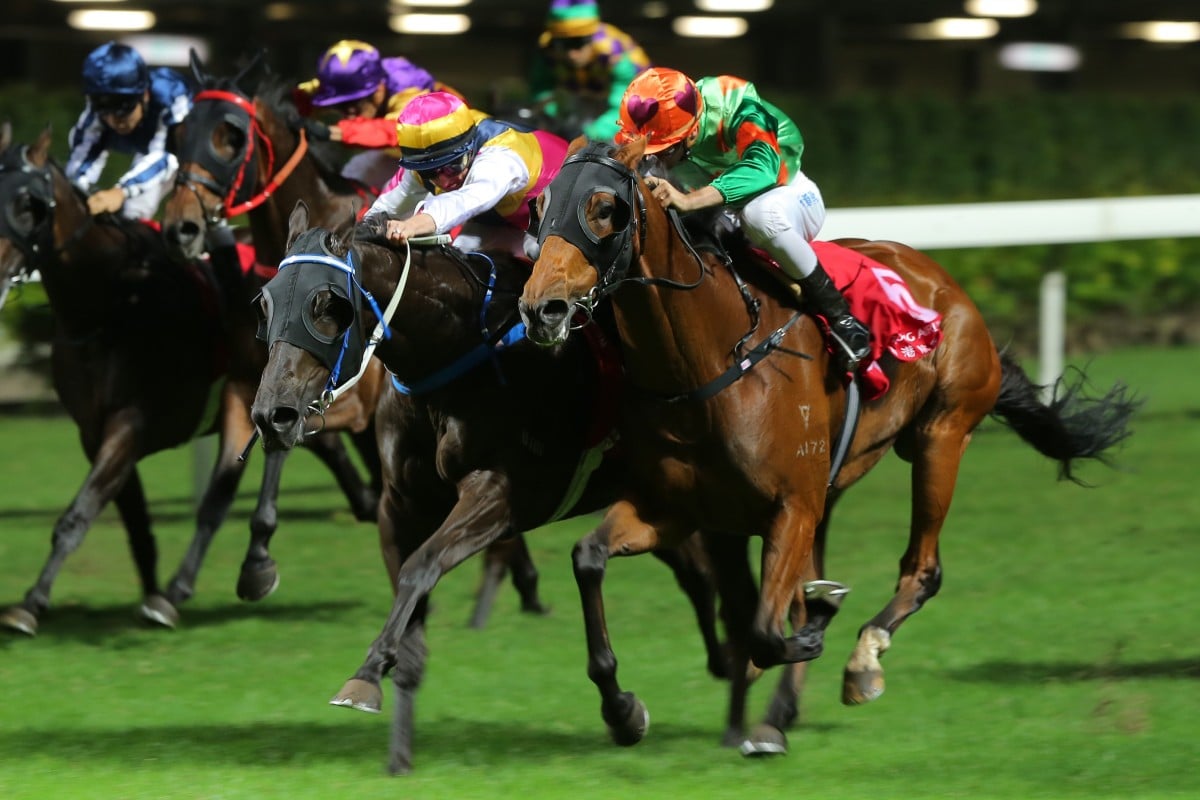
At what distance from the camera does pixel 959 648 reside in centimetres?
589

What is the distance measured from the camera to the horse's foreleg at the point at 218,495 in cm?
634

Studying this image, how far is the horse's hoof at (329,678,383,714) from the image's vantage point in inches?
167

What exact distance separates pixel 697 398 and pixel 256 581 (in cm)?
214

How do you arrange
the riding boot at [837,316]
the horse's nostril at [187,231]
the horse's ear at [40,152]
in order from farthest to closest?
1. the horse's ear at [40,152]
2. the horse's nostril at [187,231]
3. the riding boot at [837,316]

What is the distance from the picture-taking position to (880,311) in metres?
5.13

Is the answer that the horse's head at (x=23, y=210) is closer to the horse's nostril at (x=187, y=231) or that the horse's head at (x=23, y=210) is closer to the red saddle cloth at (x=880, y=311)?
the horse's nostril at (x=187, y=231)

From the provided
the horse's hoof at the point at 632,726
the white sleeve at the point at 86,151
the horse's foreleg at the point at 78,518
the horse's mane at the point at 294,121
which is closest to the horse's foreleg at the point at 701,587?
the horse's hoof at the point at 632,726

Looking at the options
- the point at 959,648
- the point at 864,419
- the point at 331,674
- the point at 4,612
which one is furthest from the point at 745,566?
the point at 4,612

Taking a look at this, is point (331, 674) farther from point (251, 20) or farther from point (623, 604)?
point (251, 20)

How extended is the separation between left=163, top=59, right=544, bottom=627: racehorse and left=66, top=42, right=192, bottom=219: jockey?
0.83ft

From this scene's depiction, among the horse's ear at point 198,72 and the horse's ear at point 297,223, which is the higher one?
the horse's ear at point 297,223

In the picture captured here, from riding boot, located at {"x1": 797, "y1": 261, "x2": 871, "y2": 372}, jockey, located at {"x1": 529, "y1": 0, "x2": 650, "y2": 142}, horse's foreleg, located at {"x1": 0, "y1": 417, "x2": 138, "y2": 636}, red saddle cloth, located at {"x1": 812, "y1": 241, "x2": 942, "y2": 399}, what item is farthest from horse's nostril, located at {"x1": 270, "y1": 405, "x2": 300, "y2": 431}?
jockey, located at {"x1": 529, "y1": 0, "x2": 650, "y2": 142}

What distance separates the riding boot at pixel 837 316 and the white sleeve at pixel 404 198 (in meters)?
1.07

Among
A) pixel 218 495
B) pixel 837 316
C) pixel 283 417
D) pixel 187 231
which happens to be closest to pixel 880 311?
pixel 837 316
